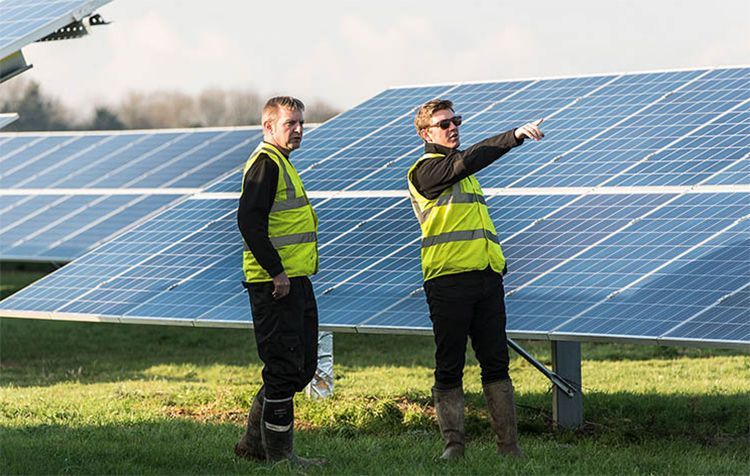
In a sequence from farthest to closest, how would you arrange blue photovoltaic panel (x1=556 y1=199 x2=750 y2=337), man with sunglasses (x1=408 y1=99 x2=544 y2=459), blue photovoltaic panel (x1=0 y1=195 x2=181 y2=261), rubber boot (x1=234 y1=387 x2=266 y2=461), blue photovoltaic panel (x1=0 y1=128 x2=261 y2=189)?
1. blue photovoltaic panel (x1=0 y1=128 x2=261 y2=189)
2. blue photovoltaic panel (x1=0 y1=195 x2=181 y2=261)
3. blue photovoltaic panel (x1=556 y1=199 x2=750 y2=337)
4. rubber boot (x1=234 y1=387 x2=266 y2=461)
5. man with sunglasses (x1=408 y1=99 x2=544 y2=459)

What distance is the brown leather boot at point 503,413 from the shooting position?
8.57m

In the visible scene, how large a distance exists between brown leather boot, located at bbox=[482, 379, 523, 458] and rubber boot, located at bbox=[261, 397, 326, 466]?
1.20 meters

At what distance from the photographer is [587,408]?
11961 millimetres

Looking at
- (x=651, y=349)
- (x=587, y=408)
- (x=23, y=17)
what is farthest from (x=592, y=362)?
(x=23, y=17)

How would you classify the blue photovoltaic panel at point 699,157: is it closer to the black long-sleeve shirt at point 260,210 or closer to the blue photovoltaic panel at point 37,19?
the black long-sleeve shirt at point 260,210

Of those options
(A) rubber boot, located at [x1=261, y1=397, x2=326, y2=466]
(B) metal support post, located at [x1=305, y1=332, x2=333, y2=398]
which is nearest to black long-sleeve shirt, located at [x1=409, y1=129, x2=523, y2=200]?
(A) rubber boot, located at [x1=261, y1=397, x2=326, y2=466]

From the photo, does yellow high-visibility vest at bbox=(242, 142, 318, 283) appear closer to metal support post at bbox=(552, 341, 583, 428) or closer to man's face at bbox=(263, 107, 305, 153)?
man's face at bbox=(263, 107, 305, 153)

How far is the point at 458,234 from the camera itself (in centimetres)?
845

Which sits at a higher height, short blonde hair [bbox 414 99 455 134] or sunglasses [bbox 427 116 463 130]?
short blonde hair [bbox 414 99 455 134]

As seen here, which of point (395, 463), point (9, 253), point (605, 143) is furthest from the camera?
point (9, 253)

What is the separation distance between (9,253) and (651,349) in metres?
9.46

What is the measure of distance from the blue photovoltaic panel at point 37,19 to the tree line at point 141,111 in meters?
49.5

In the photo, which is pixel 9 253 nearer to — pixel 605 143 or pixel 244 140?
pixel 244 140

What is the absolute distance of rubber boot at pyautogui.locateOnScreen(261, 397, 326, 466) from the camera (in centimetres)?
856
